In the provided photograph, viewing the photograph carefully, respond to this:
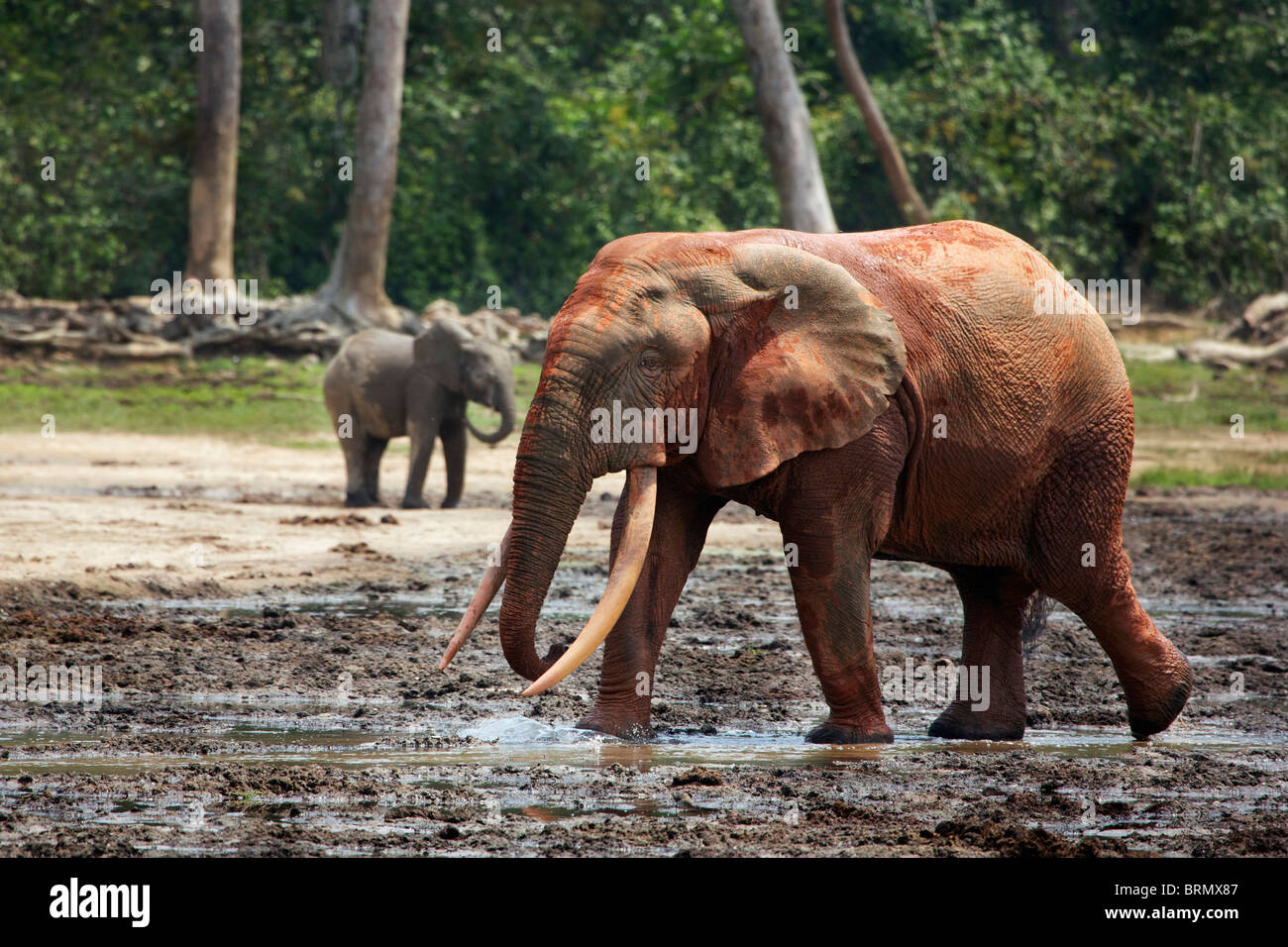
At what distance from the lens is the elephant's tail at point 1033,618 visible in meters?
8.63

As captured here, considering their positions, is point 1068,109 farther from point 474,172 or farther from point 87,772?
point 87,772

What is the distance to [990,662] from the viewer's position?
26.7 ft

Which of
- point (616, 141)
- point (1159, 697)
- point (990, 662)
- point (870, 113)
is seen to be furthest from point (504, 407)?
point (616, 141)

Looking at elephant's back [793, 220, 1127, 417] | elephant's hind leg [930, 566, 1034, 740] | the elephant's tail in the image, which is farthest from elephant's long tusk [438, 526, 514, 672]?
the elephant's tail

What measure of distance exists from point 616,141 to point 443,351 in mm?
15671

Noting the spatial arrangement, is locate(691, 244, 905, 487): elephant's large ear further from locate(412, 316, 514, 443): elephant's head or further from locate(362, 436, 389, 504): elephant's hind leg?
locate(362, 436, 389, 504): elephant's hind leg

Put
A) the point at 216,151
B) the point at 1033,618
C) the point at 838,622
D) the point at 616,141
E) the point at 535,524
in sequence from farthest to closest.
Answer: the point at 616,141
the point at 216,151
the point at 1033,618
the point at 838,622
the point at 535,524

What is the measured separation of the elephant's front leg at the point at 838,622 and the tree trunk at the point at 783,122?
1879 centimetres

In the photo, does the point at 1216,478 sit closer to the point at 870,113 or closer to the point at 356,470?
the point at 356,470

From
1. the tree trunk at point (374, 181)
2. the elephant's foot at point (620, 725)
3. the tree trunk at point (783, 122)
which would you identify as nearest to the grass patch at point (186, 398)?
the tree trunk at point (374, 181)

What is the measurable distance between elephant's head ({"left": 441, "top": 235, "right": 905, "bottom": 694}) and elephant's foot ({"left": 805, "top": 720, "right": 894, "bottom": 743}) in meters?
1.17

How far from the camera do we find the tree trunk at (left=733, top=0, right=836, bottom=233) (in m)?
25.7
